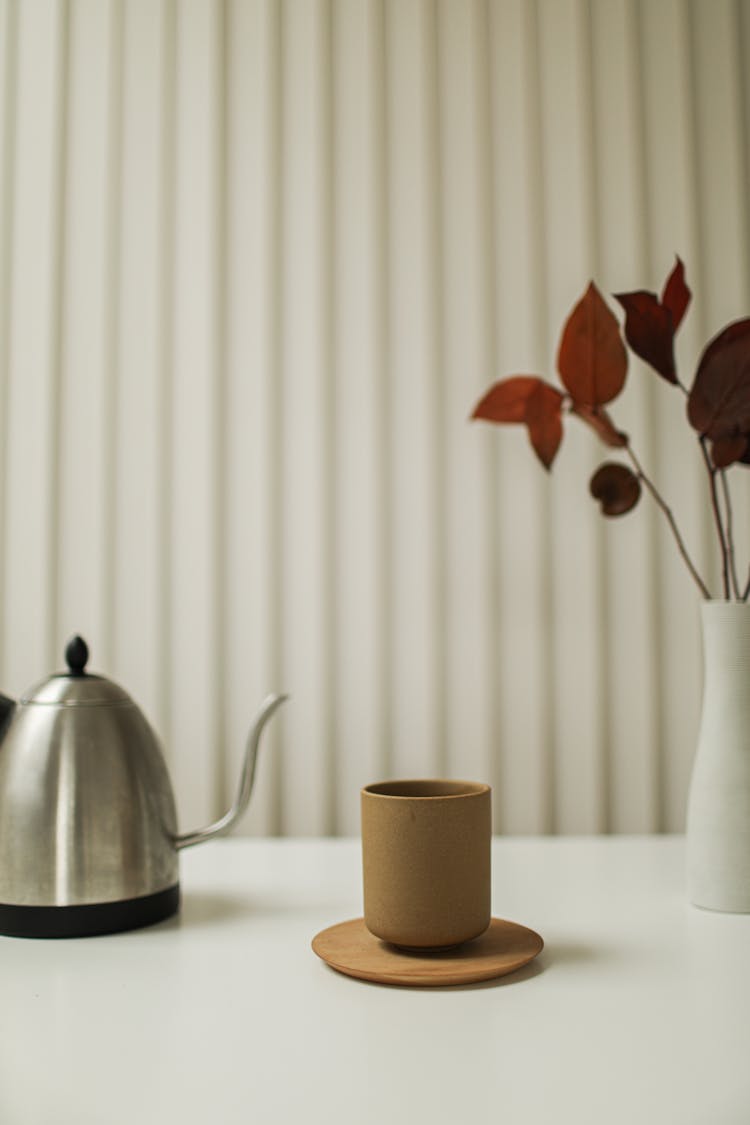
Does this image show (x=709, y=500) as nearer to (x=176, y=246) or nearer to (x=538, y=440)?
(x=538, y=440)

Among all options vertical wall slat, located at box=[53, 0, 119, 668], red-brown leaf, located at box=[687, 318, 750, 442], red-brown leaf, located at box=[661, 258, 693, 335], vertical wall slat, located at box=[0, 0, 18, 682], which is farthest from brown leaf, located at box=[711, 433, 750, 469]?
vertical wall slat, located at box=[0, 0, 18, 682]

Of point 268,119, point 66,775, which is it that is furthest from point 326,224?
point 66,775

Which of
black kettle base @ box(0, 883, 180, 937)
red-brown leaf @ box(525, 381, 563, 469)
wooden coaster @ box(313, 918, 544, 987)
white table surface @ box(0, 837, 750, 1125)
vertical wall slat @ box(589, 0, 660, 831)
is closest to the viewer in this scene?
white table surface @ box(0, 837, 750, 1125)

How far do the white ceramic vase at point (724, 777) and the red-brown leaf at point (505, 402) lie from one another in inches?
11.0

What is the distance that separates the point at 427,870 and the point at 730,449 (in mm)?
421

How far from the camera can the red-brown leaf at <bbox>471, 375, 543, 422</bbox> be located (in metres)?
0.95

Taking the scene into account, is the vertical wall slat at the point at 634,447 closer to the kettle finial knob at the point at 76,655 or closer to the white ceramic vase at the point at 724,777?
→ the white ceramic vase at the point at 724,777

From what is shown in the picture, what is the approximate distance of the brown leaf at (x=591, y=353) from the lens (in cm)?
84

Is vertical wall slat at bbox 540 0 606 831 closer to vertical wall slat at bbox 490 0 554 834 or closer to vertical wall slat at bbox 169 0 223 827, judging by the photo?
vertical wall slat at bbox 490 0 554 834

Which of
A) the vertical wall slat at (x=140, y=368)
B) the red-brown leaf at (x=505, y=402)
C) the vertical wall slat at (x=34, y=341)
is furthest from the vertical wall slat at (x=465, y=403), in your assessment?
the vertical wall slat at (x=34, y=341)

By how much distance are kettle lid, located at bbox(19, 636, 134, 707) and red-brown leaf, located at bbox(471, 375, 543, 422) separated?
1.39 feet

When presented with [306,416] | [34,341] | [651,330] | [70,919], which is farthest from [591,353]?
[34,341]

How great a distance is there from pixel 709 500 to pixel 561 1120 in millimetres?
897

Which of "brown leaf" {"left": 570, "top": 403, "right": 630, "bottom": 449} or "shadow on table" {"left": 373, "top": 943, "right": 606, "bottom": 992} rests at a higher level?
"brown leaf" {"left": 570, "top": 403, "right": 630, "bottom": 449}
